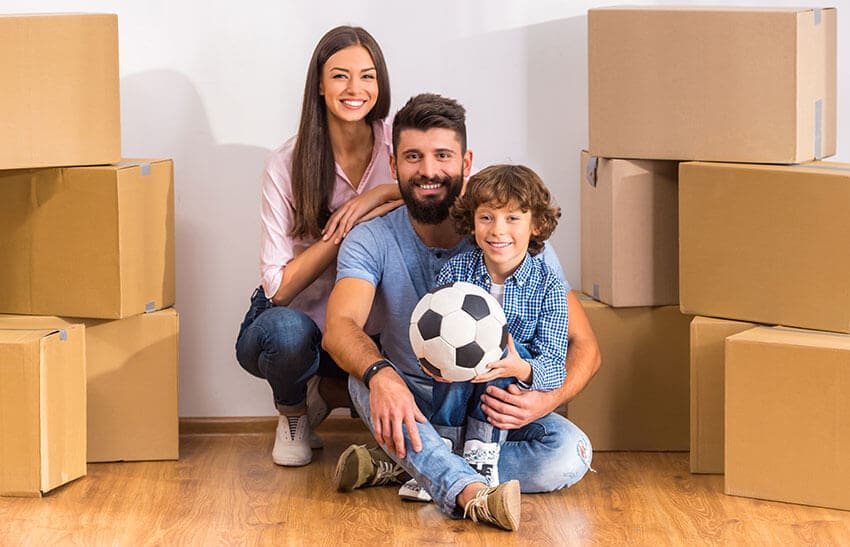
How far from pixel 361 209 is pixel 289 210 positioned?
0.55 ft

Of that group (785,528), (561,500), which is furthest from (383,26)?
(785,528)

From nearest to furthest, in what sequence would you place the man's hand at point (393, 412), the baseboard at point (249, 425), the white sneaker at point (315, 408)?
the man's hand at point (393, 412)
the white sneaker at point (315, 408)
the baseboard at point (249, 425)

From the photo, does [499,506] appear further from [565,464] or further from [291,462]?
[291,462]

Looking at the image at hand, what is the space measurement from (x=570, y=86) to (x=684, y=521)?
3.57 feet

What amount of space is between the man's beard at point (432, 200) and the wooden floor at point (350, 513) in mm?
552

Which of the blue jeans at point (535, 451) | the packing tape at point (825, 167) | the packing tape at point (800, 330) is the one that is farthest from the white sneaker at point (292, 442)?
the packing tape at point (825, 167)

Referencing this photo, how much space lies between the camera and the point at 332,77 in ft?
8.41

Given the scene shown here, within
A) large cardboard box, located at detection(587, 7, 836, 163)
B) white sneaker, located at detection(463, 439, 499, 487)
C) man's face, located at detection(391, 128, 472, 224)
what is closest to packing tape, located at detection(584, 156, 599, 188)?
large cardboard box, located at detection(587, 7, 836, 163)

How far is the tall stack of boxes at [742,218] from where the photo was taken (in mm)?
2275

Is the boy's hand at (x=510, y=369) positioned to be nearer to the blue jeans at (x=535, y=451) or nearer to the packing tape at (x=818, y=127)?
the blue jeans at (x=535, y=451)

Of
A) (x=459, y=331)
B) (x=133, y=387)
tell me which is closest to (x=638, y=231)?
(x=459, y=331)

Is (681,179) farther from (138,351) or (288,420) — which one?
(138,351)

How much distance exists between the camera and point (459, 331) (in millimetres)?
2148

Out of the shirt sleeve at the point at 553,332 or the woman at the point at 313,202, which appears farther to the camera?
the woman at the point at 313,202
